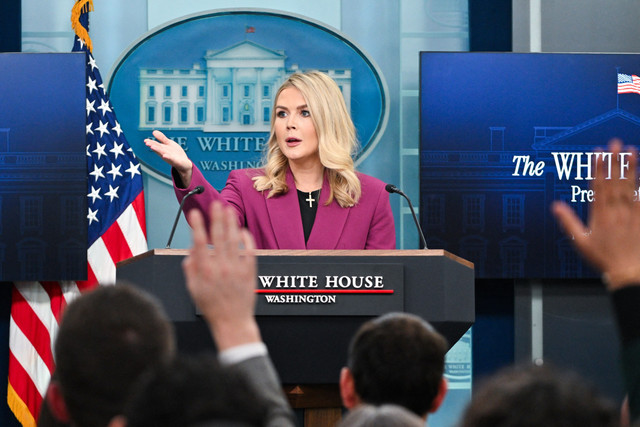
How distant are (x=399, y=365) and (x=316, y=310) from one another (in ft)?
3.24

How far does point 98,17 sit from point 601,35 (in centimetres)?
302

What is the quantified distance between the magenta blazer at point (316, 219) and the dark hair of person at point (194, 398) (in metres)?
2.27

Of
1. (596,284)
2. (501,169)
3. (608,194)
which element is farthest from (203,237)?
(596,284)

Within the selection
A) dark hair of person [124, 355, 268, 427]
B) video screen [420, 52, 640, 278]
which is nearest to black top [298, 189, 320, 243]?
video screen [420, 52, 640, 278]

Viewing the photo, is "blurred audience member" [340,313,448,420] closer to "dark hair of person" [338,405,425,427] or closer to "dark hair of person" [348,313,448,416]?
"dark hair of person" [348,313,448,416]

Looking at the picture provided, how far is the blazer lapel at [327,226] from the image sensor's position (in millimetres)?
3176

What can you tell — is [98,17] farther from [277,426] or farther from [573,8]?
[277,426]

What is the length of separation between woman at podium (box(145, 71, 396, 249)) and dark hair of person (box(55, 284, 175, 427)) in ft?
6.15

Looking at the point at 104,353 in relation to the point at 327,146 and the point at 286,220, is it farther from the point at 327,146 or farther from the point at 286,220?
the point at 327,146

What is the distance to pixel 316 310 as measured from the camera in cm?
252

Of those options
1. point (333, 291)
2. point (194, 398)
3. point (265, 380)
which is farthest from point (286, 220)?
point (194, 398)

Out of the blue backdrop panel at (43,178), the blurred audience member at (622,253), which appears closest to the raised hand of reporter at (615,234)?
the blurred audience member at (622,253)

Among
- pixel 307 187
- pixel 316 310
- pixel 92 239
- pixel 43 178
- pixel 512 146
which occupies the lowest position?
pixel 316 310

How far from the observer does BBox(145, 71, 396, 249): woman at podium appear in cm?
319
